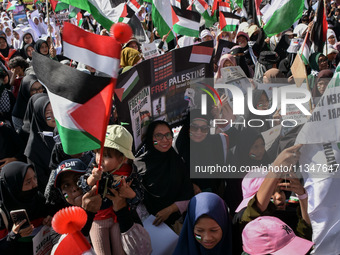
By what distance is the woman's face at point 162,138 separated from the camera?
10.2ft

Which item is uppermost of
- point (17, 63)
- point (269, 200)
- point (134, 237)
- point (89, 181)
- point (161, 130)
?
point (17, 63)

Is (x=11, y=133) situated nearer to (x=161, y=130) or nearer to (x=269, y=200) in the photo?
(x=161, y=130)

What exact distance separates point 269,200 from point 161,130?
1081 millimetres

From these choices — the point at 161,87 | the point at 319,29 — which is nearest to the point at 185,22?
the point at 319,29

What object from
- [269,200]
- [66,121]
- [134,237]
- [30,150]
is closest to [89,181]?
[66,121]

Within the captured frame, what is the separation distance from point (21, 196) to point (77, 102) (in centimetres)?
110

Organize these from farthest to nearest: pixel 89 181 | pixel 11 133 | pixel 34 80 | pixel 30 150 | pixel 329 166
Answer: pixel 34 80, pixel 11 133, pixel 30 150, pixel 329 166, pixel 89 181

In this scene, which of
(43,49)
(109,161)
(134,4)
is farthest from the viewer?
(134,4)

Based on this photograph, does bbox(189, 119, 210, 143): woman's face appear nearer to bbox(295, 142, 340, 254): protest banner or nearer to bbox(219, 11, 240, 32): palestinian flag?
bbox(295, 142, 340, 254): protest banner

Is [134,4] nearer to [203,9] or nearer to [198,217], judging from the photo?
[203,9]

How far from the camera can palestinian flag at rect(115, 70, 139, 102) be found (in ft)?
10.1

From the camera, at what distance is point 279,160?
7.89ft

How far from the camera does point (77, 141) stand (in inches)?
83.7

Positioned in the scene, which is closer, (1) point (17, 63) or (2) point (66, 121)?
(2) point (66, 121)
